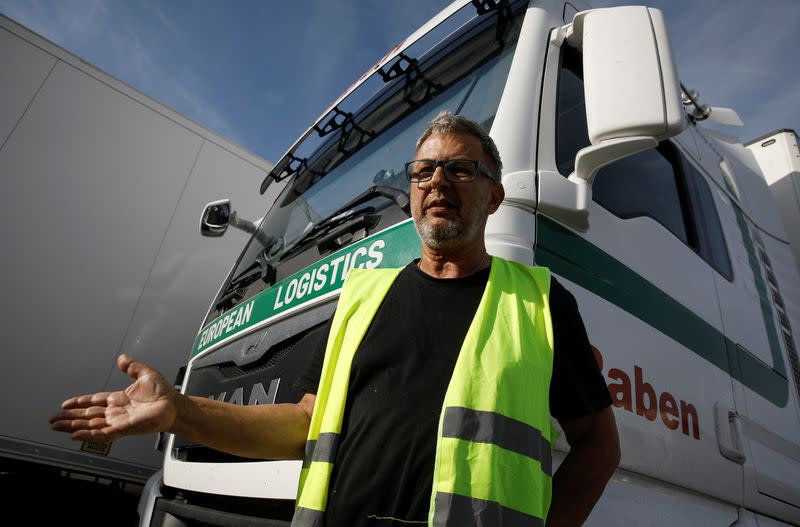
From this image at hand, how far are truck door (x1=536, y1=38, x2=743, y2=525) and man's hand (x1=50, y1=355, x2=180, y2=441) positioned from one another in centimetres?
87

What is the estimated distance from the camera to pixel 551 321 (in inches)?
36.5

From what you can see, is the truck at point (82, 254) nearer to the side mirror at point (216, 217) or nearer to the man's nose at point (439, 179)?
the side mirror at point (216, 217)

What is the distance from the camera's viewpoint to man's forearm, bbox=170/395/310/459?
89 centimetres

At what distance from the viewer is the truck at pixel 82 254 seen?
2.86 m

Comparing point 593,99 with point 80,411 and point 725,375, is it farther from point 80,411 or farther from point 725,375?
point 80,411

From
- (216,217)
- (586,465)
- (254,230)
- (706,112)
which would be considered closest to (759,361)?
(706,112)

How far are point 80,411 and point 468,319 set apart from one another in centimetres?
71

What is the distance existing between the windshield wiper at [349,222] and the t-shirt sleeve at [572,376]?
1.77 ft

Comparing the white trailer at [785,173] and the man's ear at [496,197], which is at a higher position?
the white trailer at [785,173]

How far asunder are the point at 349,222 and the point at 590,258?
72 centimetres

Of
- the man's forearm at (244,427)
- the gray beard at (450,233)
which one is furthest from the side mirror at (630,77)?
the man's forearm at (244,427)

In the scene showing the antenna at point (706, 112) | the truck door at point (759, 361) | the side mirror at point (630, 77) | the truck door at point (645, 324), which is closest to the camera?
the side mirror at point (630, 77)

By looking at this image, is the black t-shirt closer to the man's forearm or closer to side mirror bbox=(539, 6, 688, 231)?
the man's forearm

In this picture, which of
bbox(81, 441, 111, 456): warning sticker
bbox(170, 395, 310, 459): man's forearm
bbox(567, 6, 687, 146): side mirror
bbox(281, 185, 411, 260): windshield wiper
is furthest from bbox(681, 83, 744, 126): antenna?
bbox(81, 441, 111, 456): warning sticker
